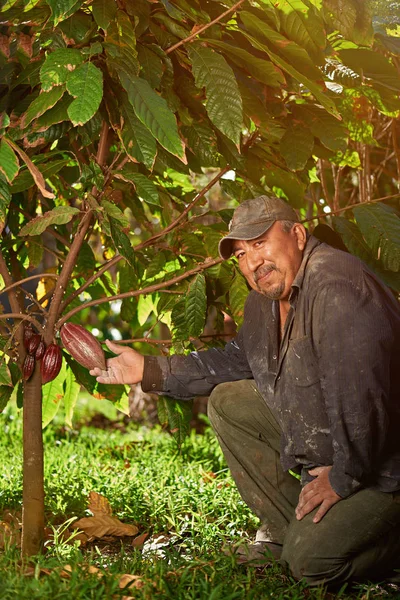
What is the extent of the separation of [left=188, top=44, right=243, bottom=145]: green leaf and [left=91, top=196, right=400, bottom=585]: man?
0.36 m

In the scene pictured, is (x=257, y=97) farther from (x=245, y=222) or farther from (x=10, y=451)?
(x=10, y=451)

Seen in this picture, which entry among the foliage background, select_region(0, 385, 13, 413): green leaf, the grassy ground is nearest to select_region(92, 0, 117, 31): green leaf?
the foliage background

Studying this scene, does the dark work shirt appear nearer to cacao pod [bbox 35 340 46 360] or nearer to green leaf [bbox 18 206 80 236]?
cacao pod [bbox 35 340 46 360]

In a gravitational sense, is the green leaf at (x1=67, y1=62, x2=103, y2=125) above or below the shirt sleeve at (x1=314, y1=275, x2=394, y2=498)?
above

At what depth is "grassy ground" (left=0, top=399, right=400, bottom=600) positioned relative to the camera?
2.30 meters

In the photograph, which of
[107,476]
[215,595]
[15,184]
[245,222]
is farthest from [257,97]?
[107,476]

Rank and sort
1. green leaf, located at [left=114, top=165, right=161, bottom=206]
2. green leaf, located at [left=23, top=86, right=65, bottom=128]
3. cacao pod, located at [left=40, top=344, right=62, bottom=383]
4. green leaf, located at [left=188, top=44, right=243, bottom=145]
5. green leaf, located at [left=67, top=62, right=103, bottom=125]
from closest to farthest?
green leaf, located at [left=67, top=62, right=103, bottom=125]
green leaf, located at [left=23, top=86, right=65, bottom=128]
green leaf, located at [left=188, top=44, right=243, bottom=145]
green leaf, located at [left=114, top=165, right=161, bottom=206]
cacao pod, located at [left=40, top=344, right=62, bottom=383]

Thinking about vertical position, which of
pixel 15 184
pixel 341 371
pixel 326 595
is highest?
pixel 15 184

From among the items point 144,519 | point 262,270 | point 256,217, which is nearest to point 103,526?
point 144,519

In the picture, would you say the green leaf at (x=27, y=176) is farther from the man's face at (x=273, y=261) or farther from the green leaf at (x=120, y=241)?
the man's face at (x=273, y=261)

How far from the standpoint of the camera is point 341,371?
2.52 meters

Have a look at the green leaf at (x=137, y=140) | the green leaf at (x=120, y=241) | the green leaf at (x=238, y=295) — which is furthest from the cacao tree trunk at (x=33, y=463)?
the green leaf at (x=137, y=140)

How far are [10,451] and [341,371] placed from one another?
2.61 m

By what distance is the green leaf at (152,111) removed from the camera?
2350 mm
